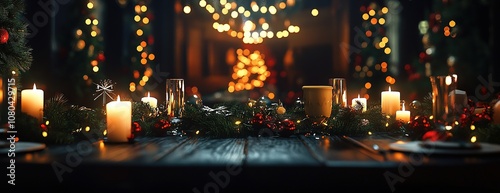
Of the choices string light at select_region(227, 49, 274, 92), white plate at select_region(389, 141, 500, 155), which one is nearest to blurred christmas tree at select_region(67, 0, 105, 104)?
string light at select_region(227, 49, 274, 92)

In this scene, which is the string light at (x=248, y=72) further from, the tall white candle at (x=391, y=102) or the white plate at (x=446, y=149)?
the white plate at (x=446, y=149)

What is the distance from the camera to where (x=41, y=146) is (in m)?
1.30

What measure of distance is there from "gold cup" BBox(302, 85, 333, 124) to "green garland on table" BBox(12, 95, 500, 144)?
28mm

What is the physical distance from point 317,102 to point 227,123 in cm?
38

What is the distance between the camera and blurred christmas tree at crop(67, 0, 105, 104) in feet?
15.9

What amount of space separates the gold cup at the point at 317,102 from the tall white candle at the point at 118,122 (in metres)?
0.73

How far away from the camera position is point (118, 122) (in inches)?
62.1

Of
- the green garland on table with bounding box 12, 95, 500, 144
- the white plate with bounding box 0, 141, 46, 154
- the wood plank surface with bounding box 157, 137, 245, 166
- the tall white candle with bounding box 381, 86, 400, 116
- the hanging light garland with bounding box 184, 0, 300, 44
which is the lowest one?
the wood plank surface with bounding box 157, 137, 245, 166

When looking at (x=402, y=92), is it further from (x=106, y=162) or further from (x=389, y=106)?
(x=106, y=162)

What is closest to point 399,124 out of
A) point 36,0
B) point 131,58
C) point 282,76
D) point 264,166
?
point 264,166

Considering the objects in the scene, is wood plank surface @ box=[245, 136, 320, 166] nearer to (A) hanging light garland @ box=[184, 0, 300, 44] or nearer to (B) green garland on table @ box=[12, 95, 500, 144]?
(B) green garland on table @ box=[12, 95, 500, 144]

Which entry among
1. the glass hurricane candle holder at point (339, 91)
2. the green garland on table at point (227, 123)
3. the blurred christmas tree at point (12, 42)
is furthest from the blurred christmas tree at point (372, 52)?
the blurred christmas tree at point (12, 42)

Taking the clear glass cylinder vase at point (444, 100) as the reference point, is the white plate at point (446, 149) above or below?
below

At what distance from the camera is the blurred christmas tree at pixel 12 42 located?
77.4 inches
